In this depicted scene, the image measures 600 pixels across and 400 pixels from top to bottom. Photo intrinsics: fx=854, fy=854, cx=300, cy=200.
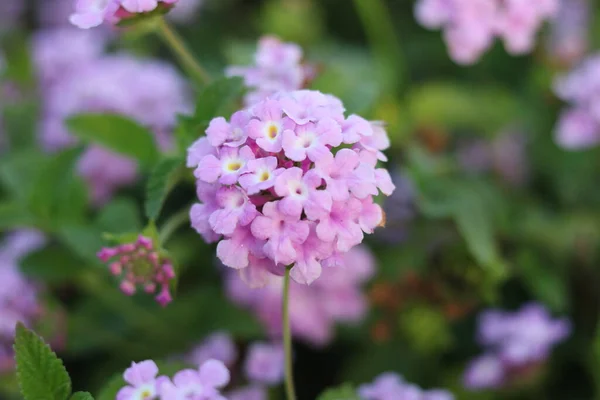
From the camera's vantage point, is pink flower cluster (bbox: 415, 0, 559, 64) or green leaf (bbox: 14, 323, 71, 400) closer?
green leaf (bbox: 14, 323, 71, 400)

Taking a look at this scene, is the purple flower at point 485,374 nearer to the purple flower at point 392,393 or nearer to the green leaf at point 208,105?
the purple flower at point 392,393

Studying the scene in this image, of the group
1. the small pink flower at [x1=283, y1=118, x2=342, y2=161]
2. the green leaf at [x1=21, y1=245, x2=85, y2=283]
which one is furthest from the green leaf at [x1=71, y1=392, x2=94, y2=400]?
the green leaf at [x1=21, y1=245, x2=85, y2=283]

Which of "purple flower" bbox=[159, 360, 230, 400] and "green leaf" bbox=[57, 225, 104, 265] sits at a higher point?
"green leaf" bbox=[57, 225, 104, 265]

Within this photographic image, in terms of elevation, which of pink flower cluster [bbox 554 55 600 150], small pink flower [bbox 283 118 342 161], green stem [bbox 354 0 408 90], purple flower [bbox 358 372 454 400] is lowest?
purple flower [bbox 358 372 454 400]

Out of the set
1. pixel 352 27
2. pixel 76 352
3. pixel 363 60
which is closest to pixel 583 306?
pixel 363 60

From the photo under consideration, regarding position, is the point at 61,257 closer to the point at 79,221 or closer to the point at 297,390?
the point at 79,221

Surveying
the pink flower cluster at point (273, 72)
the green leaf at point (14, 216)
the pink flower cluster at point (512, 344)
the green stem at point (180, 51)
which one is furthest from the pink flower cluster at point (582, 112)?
the green leaf at point (14, 216)

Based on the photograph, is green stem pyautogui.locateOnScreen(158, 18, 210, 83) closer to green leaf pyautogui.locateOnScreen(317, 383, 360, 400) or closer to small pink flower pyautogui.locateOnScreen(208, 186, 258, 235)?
small pink flower pyautogui.locateOnScreen(208, 186, 258, 235)

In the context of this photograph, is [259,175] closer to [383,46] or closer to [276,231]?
[276,231]
